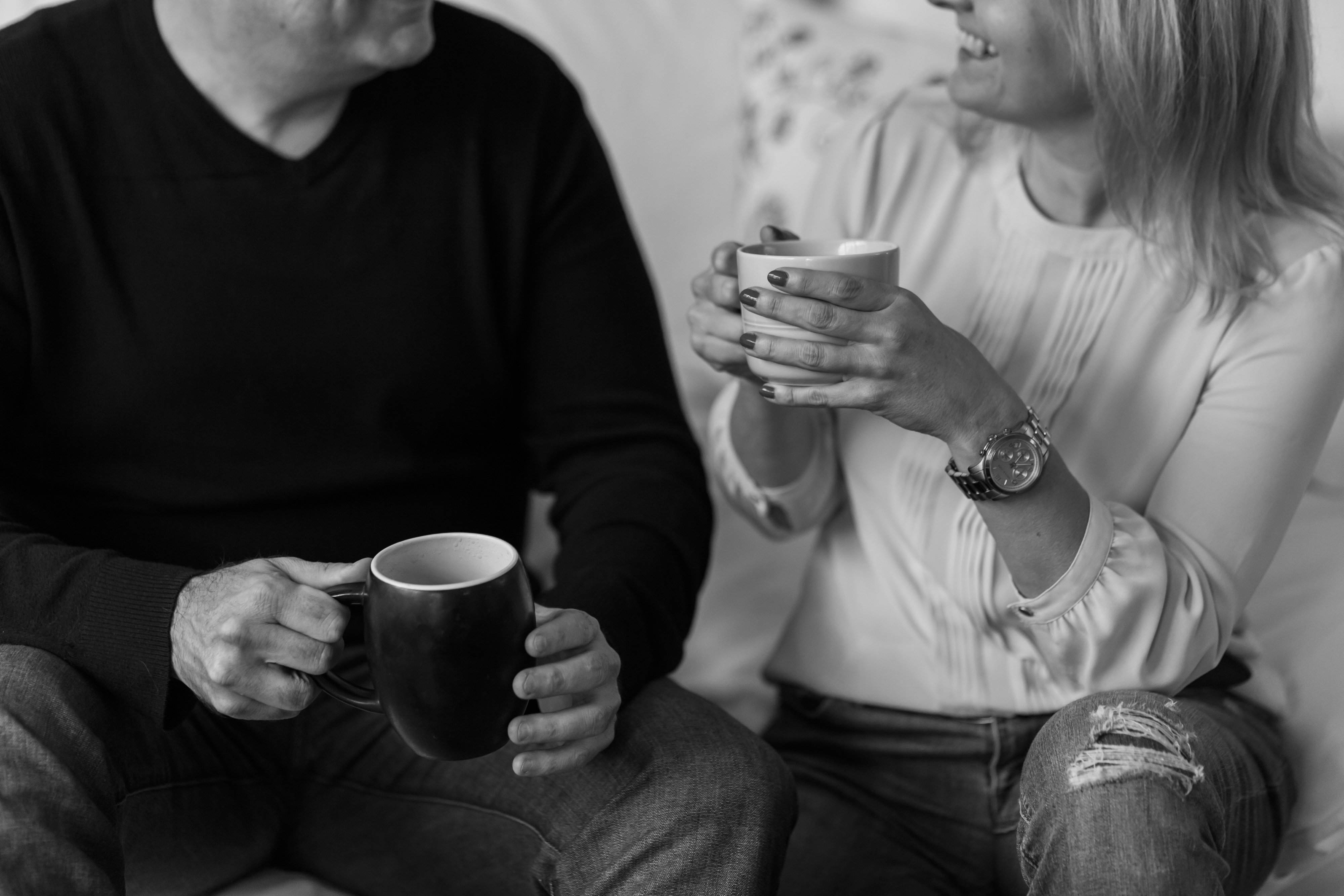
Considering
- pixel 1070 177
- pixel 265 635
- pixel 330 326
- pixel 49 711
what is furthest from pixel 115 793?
pixel 1070 177

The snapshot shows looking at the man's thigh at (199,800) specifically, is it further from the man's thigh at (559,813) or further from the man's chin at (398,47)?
the man's chin at (398,47)

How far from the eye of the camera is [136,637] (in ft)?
3.23

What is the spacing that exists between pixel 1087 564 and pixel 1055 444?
0.20m

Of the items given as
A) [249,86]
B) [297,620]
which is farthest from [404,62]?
[297,620]

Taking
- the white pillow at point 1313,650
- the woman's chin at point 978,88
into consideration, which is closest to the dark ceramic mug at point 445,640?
the woman's chin at point 978,88

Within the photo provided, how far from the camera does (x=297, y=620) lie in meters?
0.91

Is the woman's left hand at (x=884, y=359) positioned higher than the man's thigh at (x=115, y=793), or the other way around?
the woman's left hand at (x=884, y=359)

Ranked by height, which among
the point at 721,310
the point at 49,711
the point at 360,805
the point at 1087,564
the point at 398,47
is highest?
the point at 398,47

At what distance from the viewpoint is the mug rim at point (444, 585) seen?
0.83m

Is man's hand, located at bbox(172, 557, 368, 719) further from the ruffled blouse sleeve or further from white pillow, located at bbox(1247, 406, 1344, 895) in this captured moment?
white pillow, located at bbox(1247, 406, 1344, 895)

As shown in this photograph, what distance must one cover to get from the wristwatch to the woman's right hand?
0.66 ft

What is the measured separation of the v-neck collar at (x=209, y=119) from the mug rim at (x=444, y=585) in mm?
462

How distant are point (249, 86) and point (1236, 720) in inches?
41.0

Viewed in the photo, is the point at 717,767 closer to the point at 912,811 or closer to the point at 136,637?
the point at 912,811
